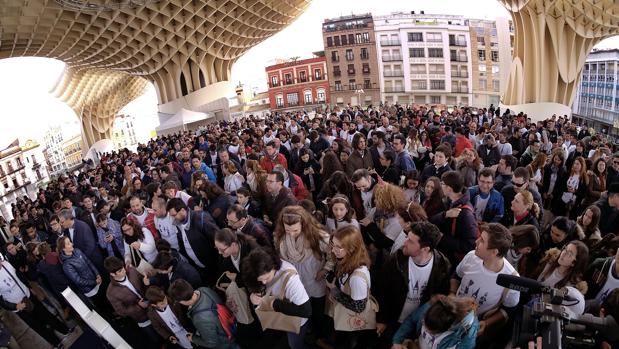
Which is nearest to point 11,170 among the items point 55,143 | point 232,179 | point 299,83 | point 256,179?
point 299,83

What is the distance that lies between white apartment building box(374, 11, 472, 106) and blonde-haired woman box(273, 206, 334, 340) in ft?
149

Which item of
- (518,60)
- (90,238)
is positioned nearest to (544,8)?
(518,60)

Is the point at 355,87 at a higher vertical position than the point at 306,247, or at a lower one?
higher

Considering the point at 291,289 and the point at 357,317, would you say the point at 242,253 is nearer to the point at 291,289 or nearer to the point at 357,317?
the point at 291,289

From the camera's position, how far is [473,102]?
4512 centimetres

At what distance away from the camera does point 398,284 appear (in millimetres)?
2787

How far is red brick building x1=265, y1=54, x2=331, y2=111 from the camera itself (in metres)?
46.0

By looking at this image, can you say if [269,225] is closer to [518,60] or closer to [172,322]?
[172,322]

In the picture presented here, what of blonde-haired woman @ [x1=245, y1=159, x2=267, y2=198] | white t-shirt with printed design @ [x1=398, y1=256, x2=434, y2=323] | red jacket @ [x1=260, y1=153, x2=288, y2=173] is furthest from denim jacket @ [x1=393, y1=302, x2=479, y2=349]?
red jacket @ [x1=260, y1=153, x2=288, y2=173]

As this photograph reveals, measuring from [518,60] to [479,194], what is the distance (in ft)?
59.2

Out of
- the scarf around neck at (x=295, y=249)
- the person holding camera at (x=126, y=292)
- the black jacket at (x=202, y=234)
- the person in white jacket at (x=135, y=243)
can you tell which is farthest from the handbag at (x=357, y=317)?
the person in white jacket at (x=135, y=243)

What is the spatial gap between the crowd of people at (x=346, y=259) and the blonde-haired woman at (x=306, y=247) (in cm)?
1

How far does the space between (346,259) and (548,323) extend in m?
1.28

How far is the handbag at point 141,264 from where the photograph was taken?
3.75 metres
